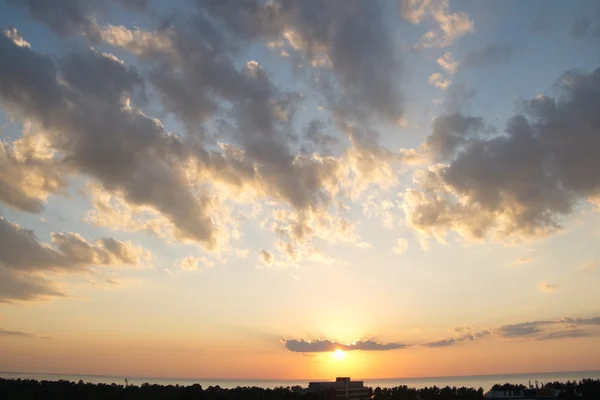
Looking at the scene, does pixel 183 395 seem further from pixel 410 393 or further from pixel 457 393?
pixel 457 393

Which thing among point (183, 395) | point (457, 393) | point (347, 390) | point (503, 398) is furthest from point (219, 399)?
point (503, 398)

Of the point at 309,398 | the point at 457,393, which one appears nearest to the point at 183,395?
the point at 309,398

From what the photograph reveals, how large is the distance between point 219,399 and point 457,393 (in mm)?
75447

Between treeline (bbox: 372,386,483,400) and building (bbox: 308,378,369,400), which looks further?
treeline (bbox: 372,386,483,400)

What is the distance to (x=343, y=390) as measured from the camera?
160m

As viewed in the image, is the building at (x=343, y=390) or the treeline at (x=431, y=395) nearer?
the building at (x=343, y=390)

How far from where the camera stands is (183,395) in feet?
512

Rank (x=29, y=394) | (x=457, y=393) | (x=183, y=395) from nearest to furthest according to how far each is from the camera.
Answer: (x=29, y=394) < (x=183, y=395) < (x=457, y=393)

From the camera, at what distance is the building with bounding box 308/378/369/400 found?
15900 centimetres

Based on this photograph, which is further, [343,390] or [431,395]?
[431,395]

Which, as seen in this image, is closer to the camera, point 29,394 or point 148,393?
point 29,394

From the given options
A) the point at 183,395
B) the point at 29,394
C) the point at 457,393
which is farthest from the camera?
the point at 457,393

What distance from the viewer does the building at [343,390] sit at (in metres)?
159

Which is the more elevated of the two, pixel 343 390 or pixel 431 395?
pixel 343 390
